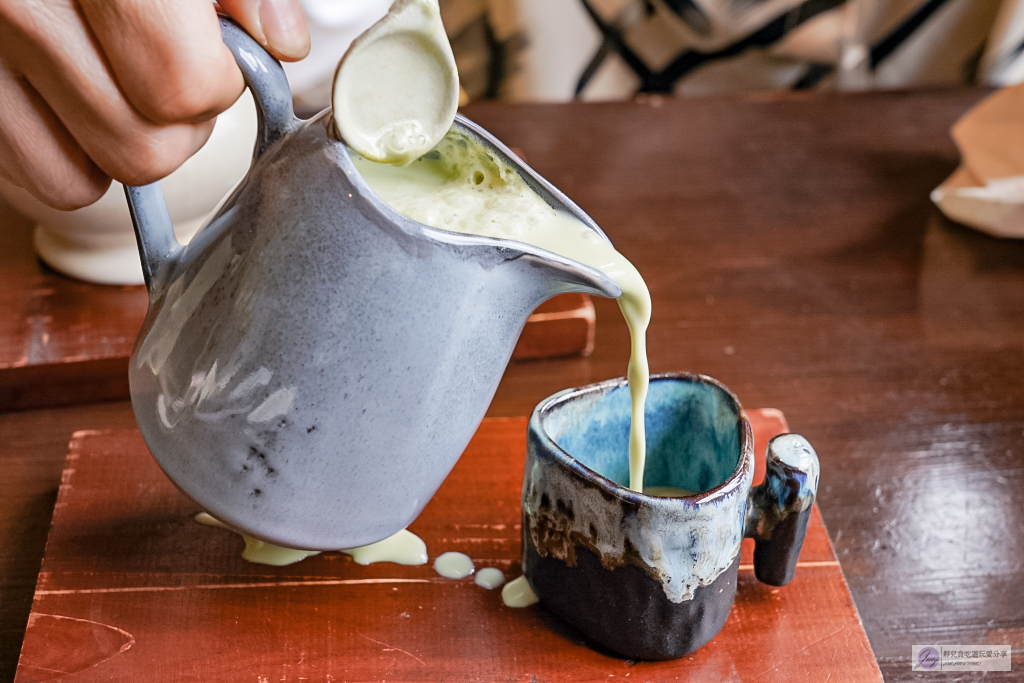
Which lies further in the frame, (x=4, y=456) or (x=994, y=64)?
(x=994, y=64)

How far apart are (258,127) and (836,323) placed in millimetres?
659

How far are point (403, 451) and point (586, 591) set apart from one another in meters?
0.15

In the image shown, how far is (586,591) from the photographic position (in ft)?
1.98

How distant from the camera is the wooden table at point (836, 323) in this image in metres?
0.71

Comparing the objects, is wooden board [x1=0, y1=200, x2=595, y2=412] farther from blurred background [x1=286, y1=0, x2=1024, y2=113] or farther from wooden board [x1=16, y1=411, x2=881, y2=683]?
blurred background [x1=286, y1=0, x2=1024, y2=113]

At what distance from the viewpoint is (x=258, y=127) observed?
54 centimetres

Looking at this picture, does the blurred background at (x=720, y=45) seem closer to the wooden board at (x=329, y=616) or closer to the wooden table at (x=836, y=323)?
the wooden table at (x=836, y=323)

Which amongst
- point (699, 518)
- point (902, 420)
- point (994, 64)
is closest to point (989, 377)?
point (902, 420)

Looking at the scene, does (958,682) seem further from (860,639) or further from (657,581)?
(657,581)

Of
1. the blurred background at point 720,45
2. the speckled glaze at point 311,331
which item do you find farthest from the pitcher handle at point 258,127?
the blurred background at point 720,45

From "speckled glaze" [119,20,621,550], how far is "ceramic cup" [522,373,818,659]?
0.28 ft

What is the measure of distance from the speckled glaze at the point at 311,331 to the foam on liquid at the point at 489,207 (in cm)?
1

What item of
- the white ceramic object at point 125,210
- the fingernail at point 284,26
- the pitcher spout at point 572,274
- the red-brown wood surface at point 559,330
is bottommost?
the red-brown wood surface at point 559,330

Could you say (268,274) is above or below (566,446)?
above
